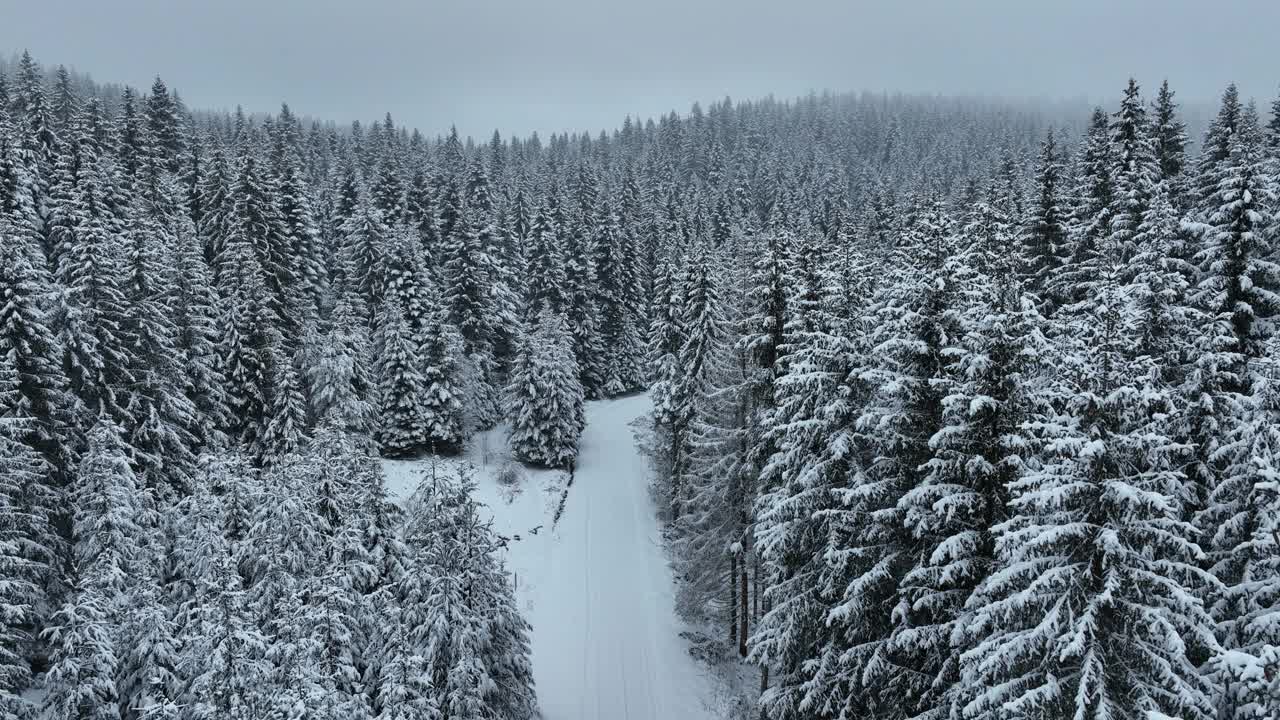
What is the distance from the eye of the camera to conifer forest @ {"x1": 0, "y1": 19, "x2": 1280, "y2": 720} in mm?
10828

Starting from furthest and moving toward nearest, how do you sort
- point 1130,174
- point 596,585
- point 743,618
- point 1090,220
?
point 596,585 < point 1090,220 < point 1130,174 < point 743,618

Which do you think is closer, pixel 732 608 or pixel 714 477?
pixel 714 477

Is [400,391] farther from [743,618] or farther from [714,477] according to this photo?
[743,618]

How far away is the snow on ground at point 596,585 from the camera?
28000mm

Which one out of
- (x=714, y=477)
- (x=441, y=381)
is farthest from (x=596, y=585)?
(x=441, y=381)

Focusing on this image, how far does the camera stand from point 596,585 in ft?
118

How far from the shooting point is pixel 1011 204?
48.6m

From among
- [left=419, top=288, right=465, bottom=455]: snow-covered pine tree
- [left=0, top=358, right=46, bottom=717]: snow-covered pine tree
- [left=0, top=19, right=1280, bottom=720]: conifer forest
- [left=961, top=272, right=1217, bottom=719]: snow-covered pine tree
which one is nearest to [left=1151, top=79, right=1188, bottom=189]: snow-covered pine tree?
[left=0, top=19, right=1280, bottom=720]: conifer forest

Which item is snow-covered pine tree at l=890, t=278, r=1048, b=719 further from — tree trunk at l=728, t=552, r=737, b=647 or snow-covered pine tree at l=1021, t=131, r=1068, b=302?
snow-covered pine tree at l=1021, t=131, r=1068, b=302

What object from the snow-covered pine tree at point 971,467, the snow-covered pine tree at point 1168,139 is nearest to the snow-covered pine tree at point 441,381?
the snow-covered pine tree at point 971,467

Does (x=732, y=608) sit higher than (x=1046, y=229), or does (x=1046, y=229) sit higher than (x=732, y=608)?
(x=1046, y=229)

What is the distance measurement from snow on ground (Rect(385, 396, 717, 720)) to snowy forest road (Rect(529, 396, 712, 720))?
0.05 meters

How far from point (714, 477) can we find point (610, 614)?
10.2 meters

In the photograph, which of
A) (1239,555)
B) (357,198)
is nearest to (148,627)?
(1239,555)
